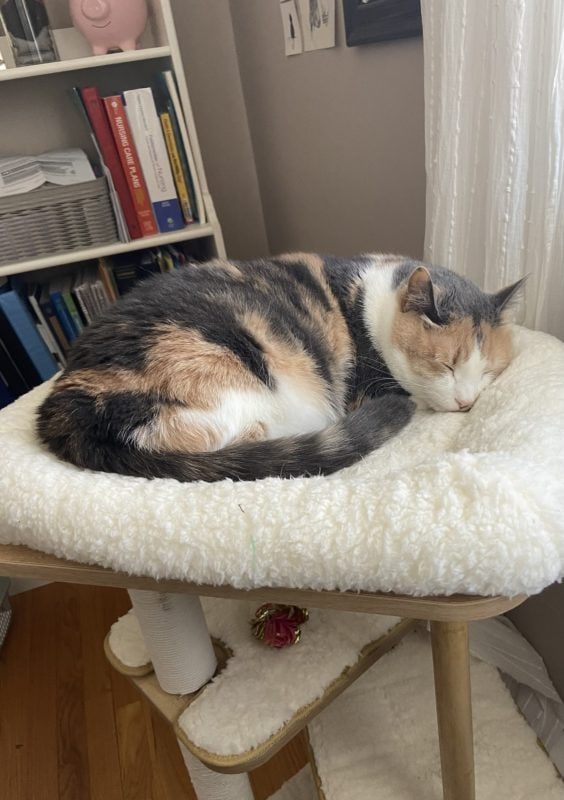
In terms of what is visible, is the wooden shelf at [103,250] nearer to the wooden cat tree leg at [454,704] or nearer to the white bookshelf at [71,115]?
the white bookshelf at [71,115]

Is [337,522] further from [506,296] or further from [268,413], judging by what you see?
[506,296]

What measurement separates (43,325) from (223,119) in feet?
2.82

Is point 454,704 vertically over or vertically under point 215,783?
over

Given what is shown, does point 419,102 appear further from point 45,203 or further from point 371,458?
point 45,203

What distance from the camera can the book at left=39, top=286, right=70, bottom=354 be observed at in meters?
1.52

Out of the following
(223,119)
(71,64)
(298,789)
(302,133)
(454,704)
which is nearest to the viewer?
(454,704)

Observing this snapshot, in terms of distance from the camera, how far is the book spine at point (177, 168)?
139 cm

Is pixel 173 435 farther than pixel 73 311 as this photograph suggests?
No

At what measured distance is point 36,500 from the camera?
0.61 metres

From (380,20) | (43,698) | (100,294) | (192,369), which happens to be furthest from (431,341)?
(43,698)

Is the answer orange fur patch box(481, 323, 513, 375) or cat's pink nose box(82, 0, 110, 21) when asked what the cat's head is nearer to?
orange fur patch box(481, 323, 513, 375)

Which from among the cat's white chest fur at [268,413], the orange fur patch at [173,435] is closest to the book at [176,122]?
the cat's white chest fur at [268,413]

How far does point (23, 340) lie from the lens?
4.86 ft

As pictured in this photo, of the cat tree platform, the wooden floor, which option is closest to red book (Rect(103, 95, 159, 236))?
the cat tree platform
